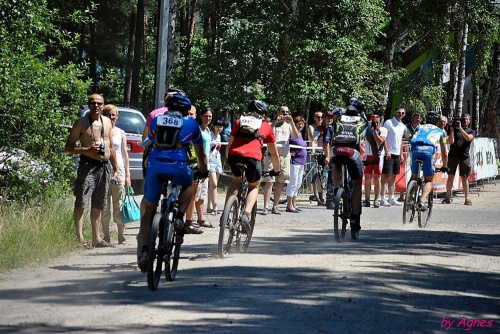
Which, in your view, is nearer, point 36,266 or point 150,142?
point 150,142

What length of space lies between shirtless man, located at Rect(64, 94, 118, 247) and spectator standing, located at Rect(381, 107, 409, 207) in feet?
33.7

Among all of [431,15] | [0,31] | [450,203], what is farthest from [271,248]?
[431,15]

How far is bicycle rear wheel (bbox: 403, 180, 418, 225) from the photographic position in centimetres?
1598

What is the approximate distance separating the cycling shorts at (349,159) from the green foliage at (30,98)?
162 inches

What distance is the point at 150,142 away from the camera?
9.62 m

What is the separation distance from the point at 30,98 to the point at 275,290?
20.7ft

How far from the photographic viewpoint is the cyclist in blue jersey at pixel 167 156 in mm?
8961

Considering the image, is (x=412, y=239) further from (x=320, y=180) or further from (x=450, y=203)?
(x=450, y=203)

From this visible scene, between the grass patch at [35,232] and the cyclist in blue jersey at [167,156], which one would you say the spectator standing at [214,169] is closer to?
the grass patch at [35,232]

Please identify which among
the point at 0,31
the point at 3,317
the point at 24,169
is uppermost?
the point at 0,31

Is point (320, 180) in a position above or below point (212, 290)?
above

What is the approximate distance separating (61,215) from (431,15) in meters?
23.3

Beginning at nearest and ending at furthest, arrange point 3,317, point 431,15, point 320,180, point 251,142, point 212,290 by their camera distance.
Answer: point 3,317, point 212,290, point 251,142, point 320,180, point 431,15

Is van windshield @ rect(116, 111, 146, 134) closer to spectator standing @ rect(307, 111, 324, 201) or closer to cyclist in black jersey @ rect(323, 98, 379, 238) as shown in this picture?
spectator standing @ rect(307, 111, 324, 201)
